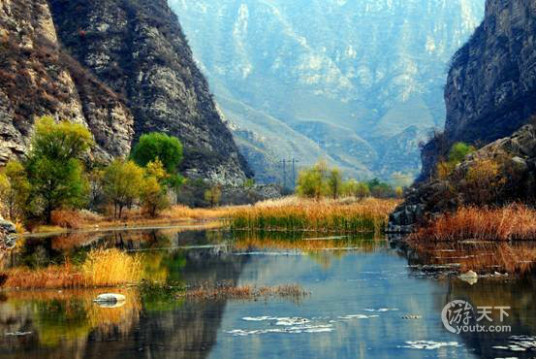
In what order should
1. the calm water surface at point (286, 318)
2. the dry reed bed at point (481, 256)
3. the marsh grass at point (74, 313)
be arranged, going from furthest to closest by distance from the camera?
the dry reed bed at point (481, 256), the marsh grass at point (74, 313), the calm water surface at point (286, 318)

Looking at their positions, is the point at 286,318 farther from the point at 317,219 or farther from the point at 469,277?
the point at 317,219

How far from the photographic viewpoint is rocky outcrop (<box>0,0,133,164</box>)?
Result: 11725 cm

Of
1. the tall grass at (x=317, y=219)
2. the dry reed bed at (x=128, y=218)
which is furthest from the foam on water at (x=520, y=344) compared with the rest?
the dry reed bed at (x=128, y=218)

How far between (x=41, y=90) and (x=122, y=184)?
35151 millimetres

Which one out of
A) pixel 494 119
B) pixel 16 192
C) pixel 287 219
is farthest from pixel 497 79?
pixel 16 192

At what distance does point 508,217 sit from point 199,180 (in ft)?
371

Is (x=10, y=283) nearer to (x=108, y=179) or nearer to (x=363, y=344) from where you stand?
(x=363, y=344)

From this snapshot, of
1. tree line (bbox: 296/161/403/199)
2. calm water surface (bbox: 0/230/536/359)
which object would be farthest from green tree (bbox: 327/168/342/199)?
calm water surface (bbox: 0/230/536/359)

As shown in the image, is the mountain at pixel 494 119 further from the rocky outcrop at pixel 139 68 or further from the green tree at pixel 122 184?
the rocky outcrop at pixel 139 68

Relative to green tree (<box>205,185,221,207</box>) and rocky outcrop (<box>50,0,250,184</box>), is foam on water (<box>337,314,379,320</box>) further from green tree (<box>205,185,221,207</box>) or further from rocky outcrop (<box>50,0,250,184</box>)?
rocky outcrop (<box>50,0,250,184</box>)

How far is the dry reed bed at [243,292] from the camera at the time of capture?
104 ft

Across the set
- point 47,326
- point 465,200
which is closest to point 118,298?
point 47,326

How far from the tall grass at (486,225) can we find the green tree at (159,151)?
8859 centimetres

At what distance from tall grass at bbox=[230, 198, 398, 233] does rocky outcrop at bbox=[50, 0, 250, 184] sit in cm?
9147
